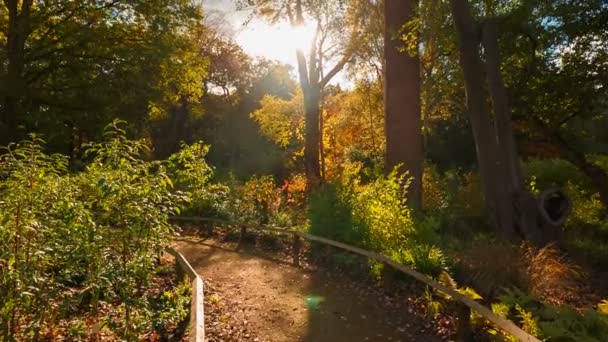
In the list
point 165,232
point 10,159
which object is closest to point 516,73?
point 165,232

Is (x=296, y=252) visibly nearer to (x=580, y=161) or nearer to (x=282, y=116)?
(x=580, y=161)

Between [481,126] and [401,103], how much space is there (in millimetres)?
2991

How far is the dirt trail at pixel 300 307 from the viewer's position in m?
6.16

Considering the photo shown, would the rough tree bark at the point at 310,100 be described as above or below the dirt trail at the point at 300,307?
above

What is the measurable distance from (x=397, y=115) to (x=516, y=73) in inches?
171

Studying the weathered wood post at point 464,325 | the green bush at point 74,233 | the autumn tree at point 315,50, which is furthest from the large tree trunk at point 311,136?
the green bush at point 74,233

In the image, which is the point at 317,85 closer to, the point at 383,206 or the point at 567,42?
the point at 567,42

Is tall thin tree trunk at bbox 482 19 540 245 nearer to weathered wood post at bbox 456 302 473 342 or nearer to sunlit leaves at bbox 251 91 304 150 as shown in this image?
weathered wood post at bbox 456 302 473 342

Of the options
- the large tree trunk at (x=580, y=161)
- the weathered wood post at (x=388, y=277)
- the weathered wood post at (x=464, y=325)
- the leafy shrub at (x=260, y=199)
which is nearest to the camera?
the weathered wood post at (x=464, y=325)

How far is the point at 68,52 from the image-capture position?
59.8 ft

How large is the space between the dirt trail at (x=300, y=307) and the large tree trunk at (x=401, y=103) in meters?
4.37

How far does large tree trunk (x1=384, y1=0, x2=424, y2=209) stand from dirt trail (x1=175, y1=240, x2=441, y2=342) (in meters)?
4.37

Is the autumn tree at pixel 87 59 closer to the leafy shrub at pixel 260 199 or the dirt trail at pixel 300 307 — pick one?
the leafy shrub at pixel 260 199

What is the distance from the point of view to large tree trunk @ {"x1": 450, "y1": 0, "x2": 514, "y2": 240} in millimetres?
9734
